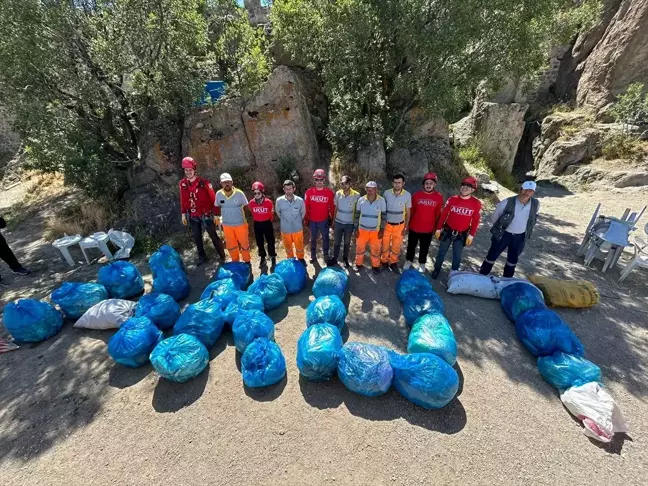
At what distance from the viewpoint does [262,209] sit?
4.90m

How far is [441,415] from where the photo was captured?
9.88 ft

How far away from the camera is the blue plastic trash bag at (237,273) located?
471 cm

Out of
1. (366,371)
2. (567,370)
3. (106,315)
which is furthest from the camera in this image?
(106,315)

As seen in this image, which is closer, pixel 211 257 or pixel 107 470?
pixel 107 470

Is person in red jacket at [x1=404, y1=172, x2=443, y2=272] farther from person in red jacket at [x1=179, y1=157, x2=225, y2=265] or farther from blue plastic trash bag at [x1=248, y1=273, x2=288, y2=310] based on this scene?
person in red jacket at [x1=179, y1=157, x2=225, y2=265]

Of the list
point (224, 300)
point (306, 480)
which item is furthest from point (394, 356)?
point (224, 300)

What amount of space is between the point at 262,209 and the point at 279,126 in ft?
10.9

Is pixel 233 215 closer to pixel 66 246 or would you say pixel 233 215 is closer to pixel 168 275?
pixel 168 275

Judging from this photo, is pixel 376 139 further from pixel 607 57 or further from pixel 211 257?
pixel 607 57

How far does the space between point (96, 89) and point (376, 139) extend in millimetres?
6422

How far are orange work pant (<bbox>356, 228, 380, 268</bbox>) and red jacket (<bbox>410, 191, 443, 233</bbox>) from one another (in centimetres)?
66

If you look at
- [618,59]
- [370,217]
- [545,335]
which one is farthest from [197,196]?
[618,59]

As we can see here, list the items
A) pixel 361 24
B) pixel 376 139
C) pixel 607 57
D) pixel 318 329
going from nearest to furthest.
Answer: pixel 318 329 → pixel 361 24 → pixel 376 139 → pixel 607 57

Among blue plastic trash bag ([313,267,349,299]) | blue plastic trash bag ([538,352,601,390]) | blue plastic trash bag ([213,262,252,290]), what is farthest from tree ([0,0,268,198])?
blue plastic trash bag ([538,352,601,390])
